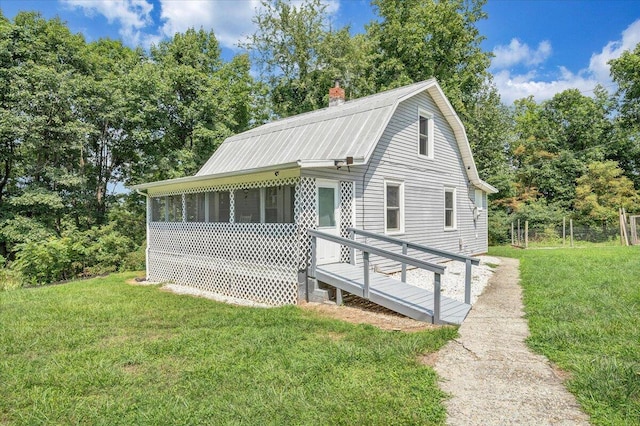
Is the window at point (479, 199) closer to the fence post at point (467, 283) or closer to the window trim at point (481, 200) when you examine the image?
the window trim at point (481, 200)

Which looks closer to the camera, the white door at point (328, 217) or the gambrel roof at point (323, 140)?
the white door at point (328, 217)

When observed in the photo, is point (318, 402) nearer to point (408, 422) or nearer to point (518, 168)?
point (408, 422)

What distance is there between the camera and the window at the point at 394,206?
10.1 meters

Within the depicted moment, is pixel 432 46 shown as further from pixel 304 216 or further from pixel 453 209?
pixel 304 216

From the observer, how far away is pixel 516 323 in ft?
18.1

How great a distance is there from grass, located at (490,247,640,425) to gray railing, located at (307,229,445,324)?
1352mm

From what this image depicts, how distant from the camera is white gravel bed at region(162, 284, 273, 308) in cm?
776

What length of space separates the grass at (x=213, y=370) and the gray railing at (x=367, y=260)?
0.68 metres

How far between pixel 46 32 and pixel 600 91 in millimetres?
36863

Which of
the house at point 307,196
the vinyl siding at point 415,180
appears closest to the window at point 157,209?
the house at point 307,196

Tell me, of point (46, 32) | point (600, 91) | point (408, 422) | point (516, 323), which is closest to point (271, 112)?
point (46, 32)

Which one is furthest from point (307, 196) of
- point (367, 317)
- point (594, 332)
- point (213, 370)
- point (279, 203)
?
point (594, 332)

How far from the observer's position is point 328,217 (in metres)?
8.29

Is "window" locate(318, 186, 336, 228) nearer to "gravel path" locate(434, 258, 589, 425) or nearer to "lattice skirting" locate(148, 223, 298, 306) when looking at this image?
"lattice skirting" locate(148, 223, 298, 306)
